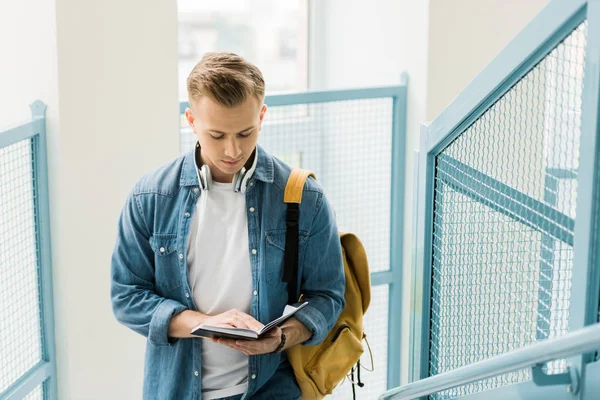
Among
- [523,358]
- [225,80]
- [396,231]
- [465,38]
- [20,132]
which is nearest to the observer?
[523,358]

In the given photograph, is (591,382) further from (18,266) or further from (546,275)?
(18,266)

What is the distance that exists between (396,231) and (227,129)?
262cm

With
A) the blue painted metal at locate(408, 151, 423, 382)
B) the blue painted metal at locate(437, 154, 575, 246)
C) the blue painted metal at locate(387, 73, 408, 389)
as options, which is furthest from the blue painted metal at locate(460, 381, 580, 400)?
the blue painted metal at locate(387, 73, 408, 389)

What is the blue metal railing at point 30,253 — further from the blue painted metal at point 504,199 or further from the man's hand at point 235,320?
the blue painted metal at point 504,199

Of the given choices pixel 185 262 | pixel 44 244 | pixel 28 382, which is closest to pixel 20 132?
pixel 44 244

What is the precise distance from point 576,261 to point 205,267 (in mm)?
1100

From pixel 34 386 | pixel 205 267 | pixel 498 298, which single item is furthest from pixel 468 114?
pixel 34 386

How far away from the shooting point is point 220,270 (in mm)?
2516

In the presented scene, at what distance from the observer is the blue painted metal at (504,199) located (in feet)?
6.31

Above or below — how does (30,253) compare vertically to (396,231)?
above

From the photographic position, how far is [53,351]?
381 centimetres

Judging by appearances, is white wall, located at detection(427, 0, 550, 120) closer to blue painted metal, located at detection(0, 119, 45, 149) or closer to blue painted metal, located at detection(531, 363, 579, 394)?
blue painted metal, located at detection(0, 119, 45, 149)

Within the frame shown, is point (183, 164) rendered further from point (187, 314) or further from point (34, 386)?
point (34, 386)

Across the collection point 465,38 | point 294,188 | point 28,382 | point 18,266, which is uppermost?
point 465,38
